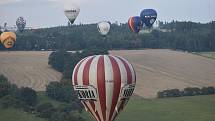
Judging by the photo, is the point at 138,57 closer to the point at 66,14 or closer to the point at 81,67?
the point at 66,14

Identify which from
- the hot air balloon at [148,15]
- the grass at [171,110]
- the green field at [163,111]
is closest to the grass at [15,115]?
the green field at [163,111]

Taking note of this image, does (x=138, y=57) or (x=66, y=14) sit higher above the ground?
(x=66, y=14)

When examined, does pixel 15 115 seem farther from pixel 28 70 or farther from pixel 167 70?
pixel 167 70

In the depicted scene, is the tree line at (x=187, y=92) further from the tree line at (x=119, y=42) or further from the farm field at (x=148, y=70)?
the tree line at (x=119, y=42)

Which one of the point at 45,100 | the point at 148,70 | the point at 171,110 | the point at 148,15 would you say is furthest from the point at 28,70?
the point at 171,110

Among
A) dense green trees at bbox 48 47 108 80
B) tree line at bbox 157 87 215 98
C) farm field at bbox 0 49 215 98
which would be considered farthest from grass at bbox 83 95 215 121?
dense green trees at bbox 48 47 108 80

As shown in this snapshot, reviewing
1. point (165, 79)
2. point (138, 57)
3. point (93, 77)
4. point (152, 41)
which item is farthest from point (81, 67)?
point (152, 41)

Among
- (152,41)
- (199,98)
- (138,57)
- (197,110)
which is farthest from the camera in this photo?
(152,41)
